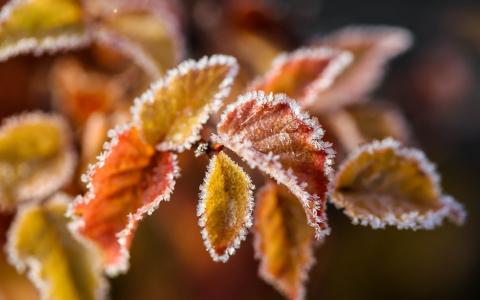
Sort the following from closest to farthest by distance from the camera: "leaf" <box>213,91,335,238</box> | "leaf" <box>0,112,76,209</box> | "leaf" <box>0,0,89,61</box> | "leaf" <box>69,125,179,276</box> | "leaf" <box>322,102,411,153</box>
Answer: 1. "leaf" <box>213,91,335,238</box>
2. "leaf" <box>69,125,179,276</box>
3. "leaf" <box>0,0,89,61</box>
4. "leaf" <box>0,112,76,209</box>
5. "leaf" <box>322,102,411,153</box>

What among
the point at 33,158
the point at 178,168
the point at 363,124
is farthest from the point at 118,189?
the point at 363,124

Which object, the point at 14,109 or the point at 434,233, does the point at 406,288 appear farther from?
the point at 14,109

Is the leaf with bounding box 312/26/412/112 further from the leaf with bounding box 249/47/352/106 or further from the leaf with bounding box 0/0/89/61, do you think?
the leaf with bounding box 0/0/89/61

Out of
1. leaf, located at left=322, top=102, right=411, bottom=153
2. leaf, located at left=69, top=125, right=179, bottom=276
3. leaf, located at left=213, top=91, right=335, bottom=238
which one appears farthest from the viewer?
leaf, located at left=322, top=102, right=411, bottom=153

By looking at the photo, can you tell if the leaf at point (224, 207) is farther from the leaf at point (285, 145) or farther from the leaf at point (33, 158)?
the leaf at point (33, 158)

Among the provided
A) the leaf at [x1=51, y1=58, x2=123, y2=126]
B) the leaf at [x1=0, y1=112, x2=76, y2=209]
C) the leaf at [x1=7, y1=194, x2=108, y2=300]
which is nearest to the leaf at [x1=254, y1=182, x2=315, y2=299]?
the leaf at [x1=7, y1=194, x2=108, y2=300]
